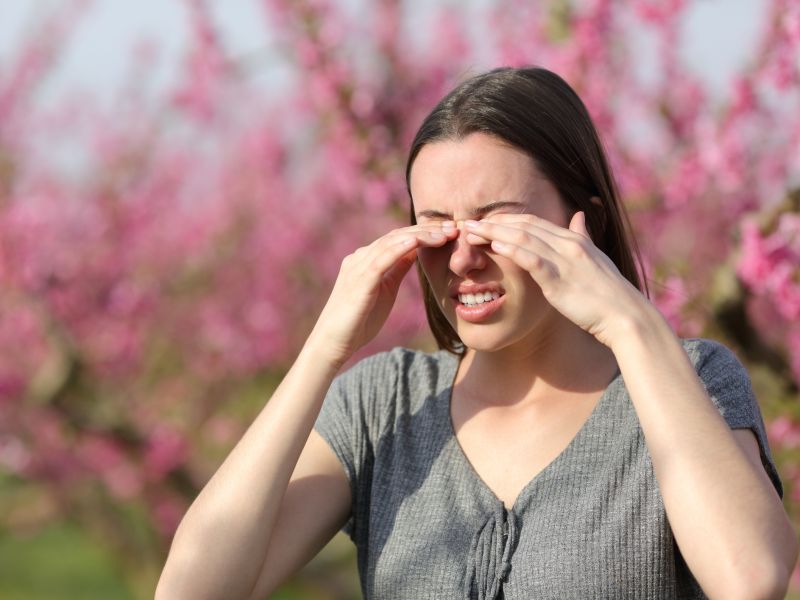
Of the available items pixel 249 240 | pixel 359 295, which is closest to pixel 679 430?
pixel 359 295

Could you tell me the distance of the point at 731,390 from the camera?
5.30 feet

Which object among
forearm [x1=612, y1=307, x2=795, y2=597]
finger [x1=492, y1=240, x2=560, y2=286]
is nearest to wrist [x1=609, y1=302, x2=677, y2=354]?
forearm [x1=612, y1=307, x2=795, y2=597]

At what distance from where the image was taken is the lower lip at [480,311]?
1.61 metres

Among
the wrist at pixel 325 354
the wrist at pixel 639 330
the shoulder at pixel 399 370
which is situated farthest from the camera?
the shoulder at pixel 399 370

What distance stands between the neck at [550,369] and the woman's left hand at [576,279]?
0.76 feet

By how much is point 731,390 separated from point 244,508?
0.78 m

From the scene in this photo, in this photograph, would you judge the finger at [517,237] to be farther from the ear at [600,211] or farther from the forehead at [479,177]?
the ear at [600,211]

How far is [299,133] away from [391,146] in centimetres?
336

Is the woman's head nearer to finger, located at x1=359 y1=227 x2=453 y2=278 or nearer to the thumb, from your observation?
the thumb

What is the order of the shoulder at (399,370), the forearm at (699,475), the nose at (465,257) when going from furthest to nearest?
the shoulder at (399,370) → the nose at (465,257) → the forearm at (699,475)

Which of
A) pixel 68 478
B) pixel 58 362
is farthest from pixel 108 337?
pixel 58 362

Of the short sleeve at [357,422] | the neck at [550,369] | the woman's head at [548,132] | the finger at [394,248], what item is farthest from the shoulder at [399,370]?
the woman's head at [548,132]

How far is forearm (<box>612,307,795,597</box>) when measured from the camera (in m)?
1.37

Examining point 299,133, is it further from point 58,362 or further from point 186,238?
point 58,362
